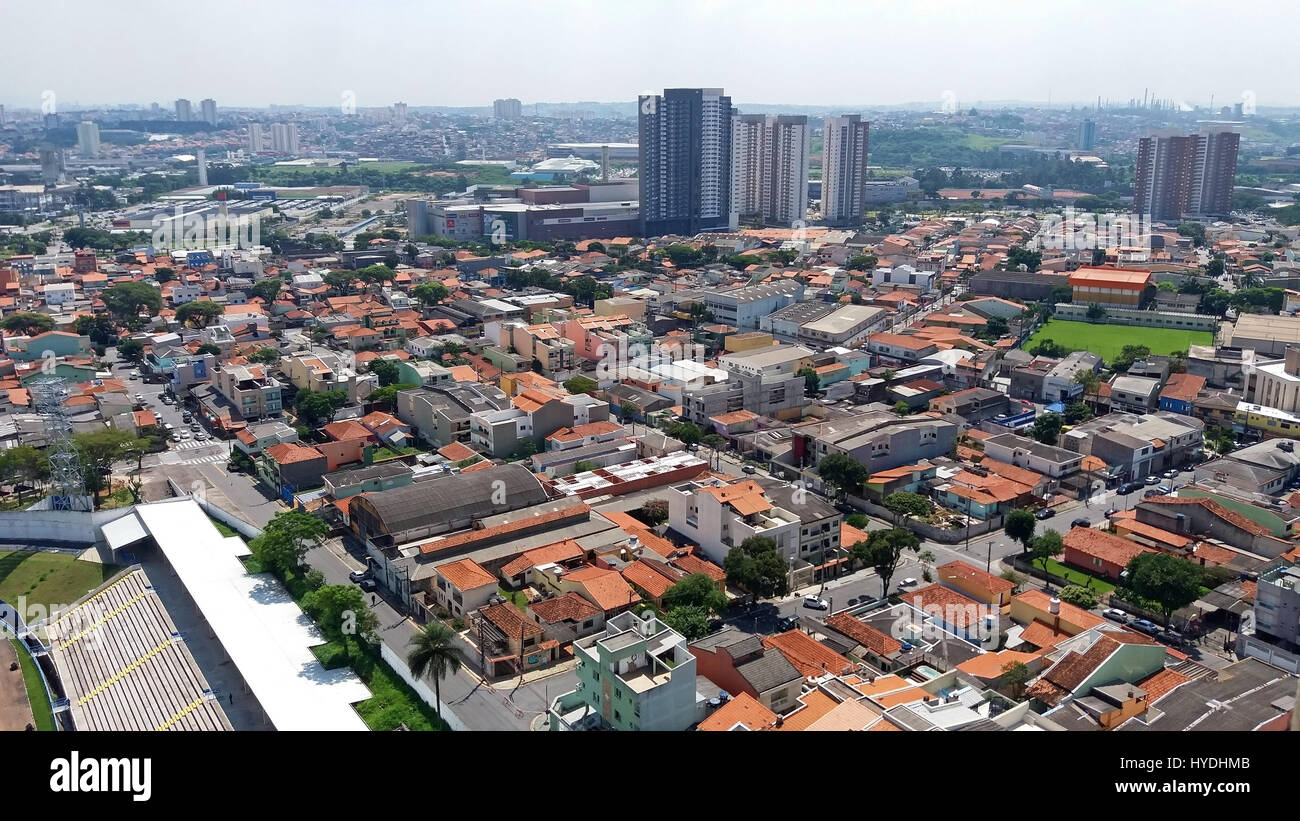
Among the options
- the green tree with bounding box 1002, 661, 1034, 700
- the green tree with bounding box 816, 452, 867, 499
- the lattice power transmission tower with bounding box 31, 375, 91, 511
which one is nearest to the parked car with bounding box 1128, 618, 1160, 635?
the green tree with bounding box 1002, 661, 1034, 700

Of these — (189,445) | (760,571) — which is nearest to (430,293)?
(189,445)

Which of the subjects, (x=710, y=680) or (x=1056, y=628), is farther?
(x=1056, y=628)

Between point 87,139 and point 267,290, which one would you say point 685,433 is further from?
point 87,139

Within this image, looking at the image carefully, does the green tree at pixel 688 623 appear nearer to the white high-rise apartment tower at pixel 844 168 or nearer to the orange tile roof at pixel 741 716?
the orange tile roof at pixel 741 716

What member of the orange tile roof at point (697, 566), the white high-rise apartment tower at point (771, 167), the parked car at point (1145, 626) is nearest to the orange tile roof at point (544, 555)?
the orange tile roof at point (697, 566)

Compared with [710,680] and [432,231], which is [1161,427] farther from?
[432,231]
